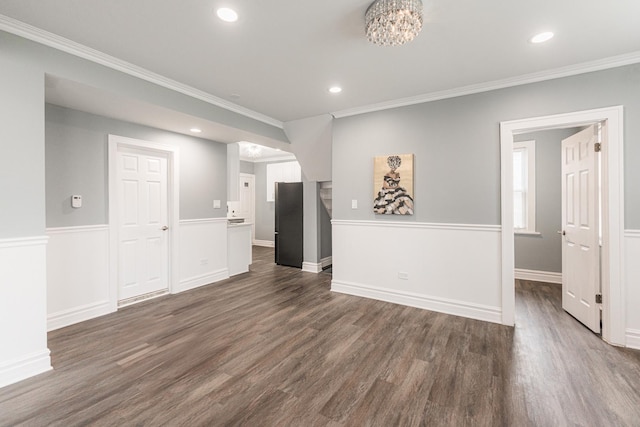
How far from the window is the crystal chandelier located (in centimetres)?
378

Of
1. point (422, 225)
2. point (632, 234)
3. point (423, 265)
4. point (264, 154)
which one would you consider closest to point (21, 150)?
point (422, 225)

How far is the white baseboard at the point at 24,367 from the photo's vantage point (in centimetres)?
200

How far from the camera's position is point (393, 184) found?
367 cm

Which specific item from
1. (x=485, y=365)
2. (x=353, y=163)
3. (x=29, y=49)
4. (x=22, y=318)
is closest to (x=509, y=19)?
(x=353, y=163)

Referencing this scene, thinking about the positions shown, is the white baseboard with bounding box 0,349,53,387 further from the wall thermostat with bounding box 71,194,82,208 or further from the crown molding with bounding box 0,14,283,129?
the crown molding with bounding box 0,14,283,129

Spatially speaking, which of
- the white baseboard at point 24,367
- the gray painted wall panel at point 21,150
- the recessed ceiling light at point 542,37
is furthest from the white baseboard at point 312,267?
the recessed ceiling light at point 542,37

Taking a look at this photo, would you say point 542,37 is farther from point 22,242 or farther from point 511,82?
point 22,242

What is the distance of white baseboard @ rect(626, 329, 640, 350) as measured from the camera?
2.49m

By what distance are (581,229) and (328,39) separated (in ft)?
10.7

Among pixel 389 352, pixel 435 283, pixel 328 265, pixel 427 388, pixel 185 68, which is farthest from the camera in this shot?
pixel 328 265

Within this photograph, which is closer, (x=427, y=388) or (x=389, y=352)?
(x=427, y=388)

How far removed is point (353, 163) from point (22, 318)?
365cm

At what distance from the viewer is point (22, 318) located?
210cm

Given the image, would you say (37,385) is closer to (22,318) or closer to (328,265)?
(22,318)
